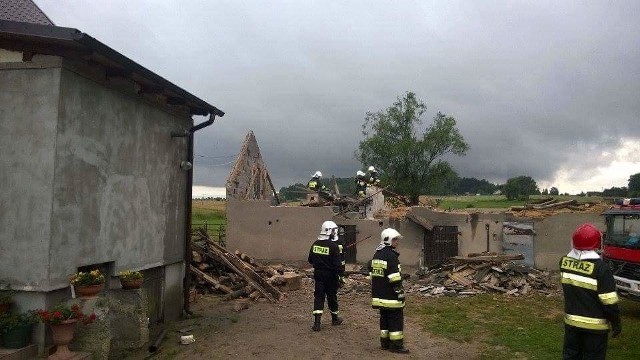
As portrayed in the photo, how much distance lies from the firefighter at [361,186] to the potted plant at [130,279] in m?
13.6

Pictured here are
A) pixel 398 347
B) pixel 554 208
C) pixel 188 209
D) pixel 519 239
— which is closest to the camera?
pixel 398 347

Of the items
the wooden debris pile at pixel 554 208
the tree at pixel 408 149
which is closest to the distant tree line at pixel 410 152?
the tree at pixel 408 149

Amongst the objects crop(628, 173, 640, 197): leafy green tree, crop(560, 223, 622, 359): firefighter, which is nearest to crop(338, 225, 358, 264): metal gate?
crop(560, 223, 622, 359): firefighter

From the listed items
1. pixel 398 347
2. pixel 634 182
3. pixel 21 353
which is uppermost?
pixel 634 182

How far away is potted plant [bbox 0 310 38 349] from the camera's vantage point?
5.68m

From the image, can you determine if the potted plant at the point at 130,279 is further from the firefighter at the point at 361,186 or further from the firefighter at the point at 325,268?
the firefighter at the point at 361,186

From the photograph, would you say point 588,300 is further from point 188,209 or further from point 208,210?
point 208,210

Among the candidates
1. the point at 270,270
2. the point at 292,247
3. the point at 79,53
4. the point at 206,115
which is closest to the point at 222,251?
the point at 270,270

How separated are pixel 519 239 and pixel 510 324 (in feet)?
28.6

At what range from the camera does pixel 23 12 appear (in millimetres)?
8469

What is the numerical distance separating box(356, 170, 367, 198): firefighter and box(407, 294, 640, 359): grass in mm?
7688

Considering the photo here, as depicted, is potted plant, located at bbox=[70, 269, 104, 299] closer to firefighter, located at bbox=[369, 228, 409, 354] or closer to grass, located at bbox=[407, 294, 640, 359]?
firefighter, located at bbox=[369, 228, 409, 354]

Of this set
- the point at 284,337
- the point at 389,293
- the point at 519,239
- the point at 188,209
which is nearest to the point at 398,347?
the point at 389,293

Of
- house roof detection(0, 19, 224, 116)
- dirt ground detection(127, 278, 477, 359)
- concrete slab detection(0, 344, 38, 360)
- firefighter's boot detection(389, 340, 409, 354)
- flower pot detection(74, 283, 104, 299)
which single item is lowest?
dirt ground detection(127, 278, 477, 359)
